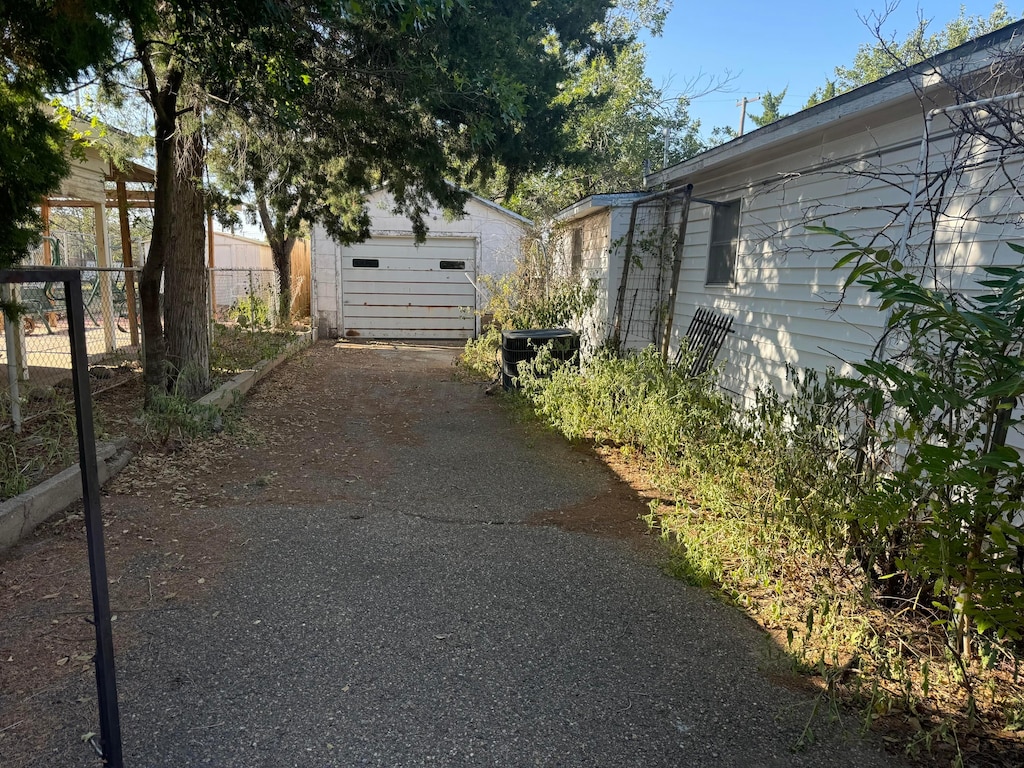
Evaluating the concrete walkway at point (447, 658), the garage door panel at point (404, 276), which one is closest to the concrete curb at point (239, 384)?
the concrete walkway at point (447, 658)

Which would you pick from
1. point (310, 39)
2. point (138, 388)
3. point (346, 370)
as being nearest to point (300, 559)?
point (310, 39)

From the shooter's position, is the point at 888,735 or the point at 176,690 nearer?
the point at 888,735

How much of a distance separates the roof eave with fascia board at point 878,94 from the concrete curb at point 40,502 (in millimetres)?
4894

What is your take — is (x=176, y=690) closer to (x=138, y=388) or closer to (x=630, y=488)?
(x=630, y=488)

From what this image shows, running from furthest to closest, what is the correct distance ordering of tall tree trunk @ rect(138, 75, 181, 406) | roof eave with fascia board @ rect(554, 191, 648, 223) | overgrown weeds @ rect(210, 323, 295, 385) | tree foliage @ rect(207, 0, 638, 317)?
1. overgrown weeds @ rect(210, 323, 295, 385)
2. roof eave with fascia board @ rect(554, 191, 648, 223)
3. tall tree trunk @ rect(138, 75, 181, 406)
4. tree foliage @ rect(207, 0, 638, 317)

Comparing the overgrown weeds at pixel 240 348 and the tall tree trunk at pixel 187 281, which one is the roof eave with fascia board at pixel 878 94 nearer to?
the tall tree trunk at pixel 187 281

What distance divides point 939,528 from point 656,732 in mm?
1297

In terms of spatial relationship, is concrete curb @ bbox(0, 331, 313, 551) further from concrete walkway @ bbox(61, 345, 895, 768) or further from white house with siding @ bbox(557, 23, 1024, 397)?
white house with siding @ bbox(557, 23, 1024, 397)

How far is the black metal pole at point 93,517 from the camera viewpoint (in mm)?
1856

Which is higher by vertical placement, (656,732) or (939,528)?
(939,528)

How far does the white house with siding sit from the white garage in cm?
659

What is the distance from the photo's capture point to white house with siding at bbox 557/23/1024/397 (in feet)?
11.2

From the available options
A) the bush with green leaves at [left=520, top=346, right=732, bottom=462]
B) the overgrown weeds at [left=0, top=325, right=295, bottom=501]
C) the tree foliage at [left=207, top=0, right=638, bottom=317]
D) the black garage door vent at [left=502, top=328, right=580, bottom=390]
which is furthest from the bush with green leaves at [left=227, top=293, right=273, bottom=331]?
the bush with green leaves at [left=520, top=346, right=732, bottom=462]

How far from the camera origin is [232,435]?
623cm
